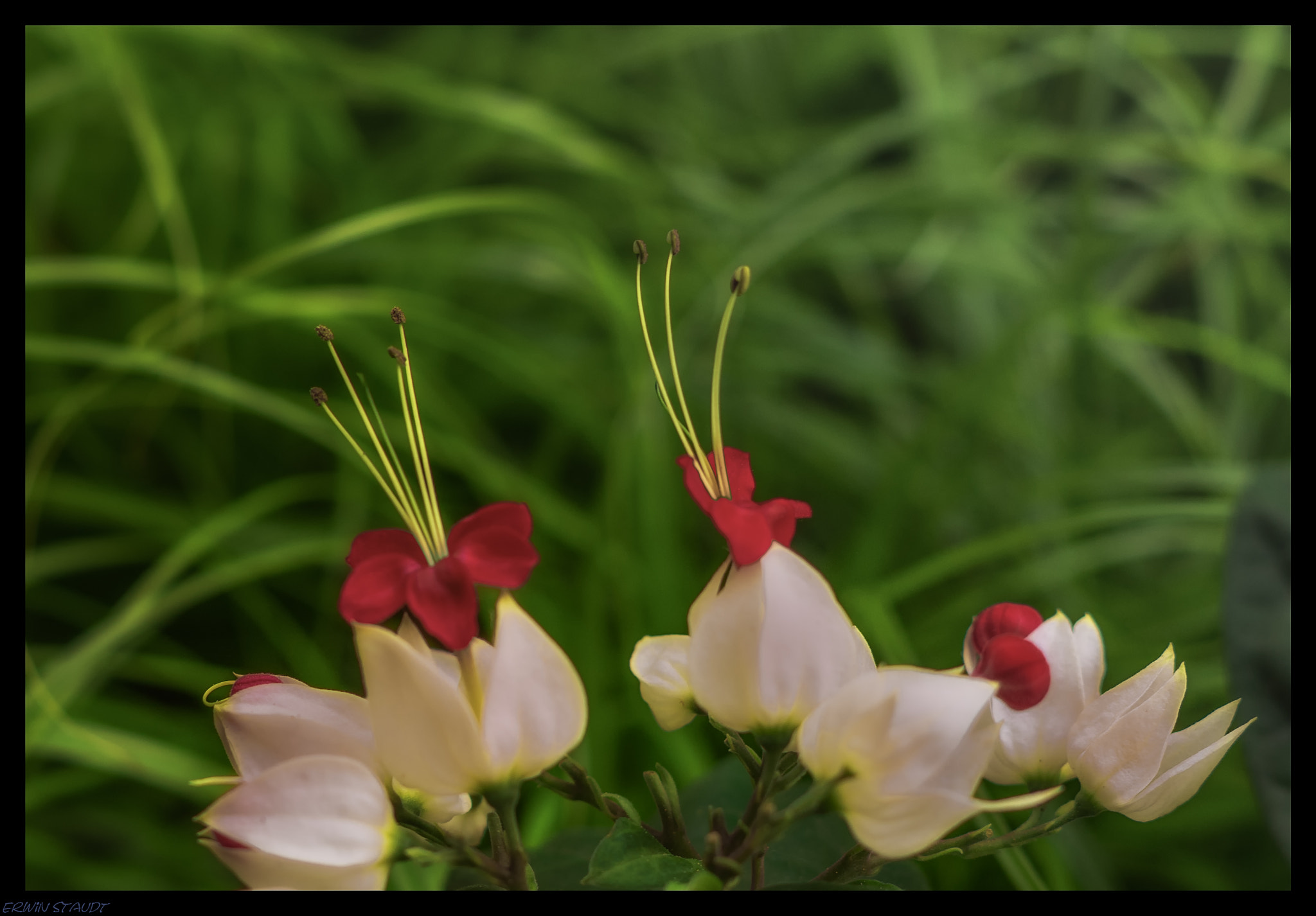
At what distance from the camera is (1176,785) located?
0.53ft

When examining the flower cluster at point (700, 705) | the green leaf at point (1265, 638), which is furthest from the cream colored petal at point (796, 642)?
the green leaf at point (1265, 638)

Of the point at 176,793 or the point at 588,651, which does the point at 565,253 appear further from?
the point at 176,793

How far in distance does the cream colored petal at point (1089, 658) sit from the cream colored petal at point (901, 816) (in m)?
0.06

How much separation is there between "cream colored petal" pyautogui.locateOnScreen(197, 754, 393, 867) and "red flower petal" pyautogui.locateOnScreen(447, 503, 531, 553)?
40mm

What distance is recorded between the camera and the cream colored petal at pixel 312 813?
14 centimetres

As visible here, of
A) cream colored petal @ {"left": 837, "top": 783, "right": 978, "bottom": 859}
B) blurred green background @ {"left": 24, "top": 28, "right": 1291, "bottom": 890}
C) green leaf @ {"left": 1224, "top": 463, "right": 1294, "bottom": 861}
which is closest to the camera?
cream colored petal @ {"left": 837, "top": 783, "right": 978, "bottom": 859}

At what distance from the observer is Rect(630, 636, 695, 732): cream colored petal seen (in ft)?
0.57

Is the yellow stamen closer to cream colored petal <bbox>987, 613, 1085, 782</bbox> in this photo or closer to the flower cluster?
the flower cluster

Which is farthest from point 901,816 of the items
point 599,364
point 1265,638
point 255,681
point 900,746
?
point 599,364

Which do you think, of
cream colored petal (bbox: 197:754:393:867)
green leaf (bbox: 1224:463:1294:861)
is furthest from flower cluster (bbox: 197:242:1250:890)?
green leaf (bbox: 1224:463:1294:861)

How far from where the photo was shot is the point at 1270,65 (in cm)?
75

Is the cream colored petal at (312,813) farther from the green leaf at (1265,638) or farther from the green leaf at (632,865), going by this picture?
the green leaf at (1265,638)

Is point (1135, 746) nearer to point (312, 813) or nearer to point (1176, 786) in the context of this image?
point (1176, 786)

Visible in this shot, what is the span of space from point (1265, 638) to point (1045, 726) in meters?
0.17
